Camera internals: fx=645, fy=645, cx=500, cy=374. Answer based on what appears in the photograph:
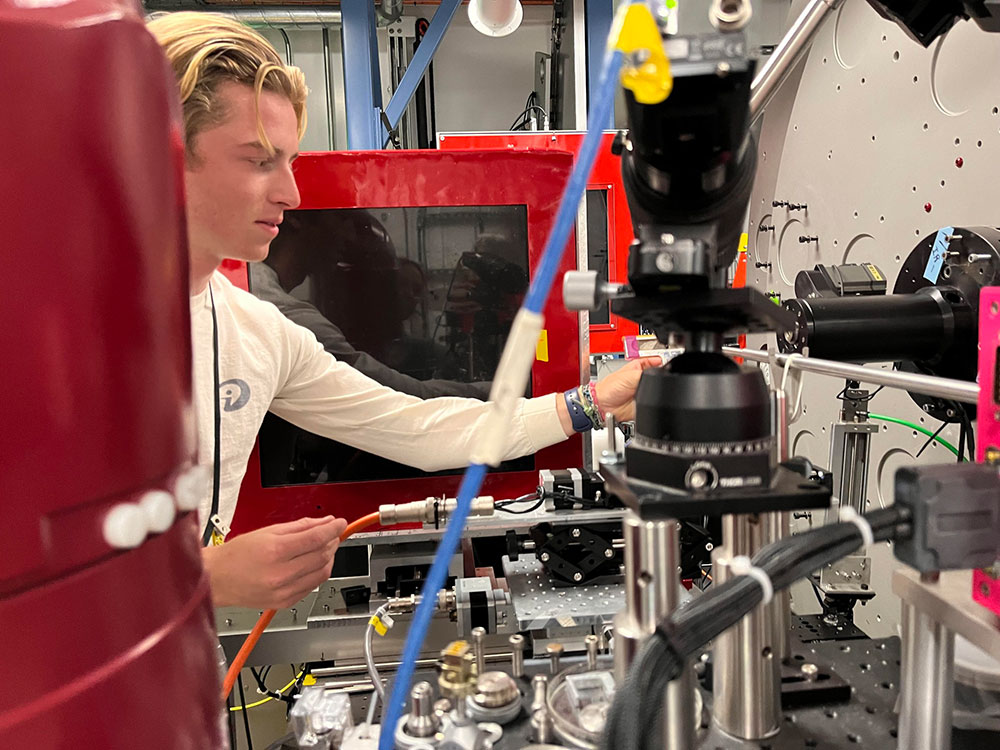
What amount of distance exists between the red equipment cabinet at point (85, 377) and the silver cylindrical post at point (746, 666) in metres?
0.40

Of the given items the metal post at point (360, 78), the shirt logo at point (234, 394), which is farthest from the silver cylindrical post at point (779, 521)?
the metal post at point (360, 78)

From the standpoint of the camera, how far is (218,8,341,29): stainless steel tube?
140 inches

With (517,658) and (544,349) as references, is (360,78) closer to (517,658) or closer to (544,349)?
(544,349)

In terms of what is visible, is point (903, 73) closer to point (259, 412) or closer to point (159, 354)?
point (159, 354)

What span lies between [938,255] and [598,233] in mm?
1635

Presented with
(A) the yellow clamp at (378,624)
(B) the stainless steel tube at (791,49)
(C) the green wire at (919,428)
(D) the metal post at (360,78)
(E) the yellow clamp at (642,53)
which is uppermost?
(D) the metal post at (360,78)

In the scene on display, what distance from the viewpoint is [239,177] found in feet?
3.72

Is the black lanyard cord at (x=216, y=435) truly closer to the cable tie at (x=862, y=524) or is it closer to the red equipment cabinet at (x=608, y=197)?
the cable tie at (x=862, y=524)

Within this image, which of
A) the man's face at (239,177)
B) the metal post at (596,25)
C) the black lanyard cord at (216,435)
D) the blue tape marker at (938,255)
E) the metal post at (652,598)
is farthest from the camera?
the metal post at (596,25)

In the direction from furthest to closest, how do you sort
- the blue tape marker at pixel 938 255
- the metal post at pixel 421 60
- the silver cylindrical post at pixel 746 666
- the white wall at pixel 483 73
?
the white wall at pixel 483 73
the metal post at pixel 421 60
the blue tape marker at pixel 938 255
the silver cylindrical post at pixel 746 666

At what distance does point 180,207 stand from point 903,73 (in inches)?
51.8

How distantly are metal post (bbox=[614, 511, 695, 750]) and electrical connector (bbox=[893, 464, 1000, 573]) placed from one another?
0.15 meters

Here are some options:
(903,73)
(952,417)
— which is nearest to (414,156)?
(903,73)

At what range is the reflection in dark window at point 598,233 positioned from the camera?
2414mm
